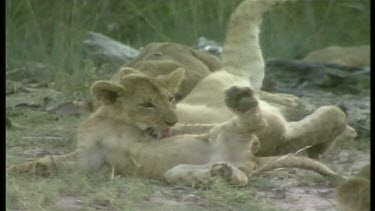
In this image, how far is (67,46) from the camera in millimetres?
6312

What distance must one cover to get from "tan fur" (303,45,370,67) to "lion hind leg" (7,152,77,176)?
3475mm

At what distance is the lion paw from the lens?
11.9 ft

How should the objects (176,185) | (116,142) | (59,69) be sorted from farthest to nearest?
(59,69) → (116,142) → (176,185)

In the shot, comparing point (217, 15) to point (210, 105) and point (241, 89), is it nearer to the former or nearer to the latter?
point (210, 105)

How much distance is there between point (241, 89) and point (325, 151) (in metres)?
1.07

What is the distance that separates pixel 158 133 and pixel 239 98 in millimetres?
618

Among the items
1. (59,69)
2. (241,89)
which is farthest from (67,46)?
(241,89)

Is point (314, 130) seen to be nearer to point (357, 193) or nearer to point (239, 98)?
point (239, 98)

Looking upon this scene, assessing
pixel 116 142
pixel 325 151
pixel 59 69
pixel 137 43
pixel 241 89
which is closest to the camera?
pixel 241 89

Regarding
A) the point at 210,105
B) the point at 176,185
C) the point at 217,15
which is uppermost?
the point at 217,15

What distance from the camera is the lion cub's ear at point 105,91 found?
4.19 m

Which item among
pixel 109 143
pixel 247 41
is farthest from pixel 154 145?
pixel 247 41

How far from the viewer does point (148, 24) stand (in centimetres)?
676

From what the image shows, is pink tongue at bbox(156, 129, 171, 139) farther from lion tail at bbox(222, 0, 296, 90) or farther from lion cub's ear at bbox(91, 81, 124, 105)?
lion tail at bbox(222, 0, 296, 90)
